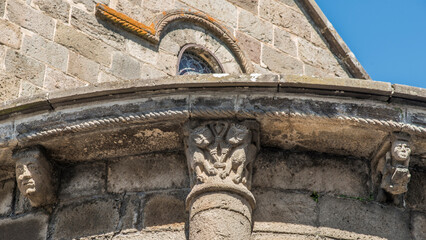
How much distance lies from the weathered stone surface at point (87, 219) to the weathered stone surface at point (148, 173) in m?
0.15

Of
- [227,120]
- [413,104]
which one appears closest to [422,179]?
[413,104]

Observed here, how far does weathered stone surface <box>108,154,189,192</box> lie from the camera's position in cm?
718

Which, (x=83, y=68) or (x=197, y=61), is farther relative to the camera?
(x=197, y=61)

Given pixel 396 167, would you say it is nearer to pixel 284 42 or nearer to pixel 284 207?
pixel 284 207

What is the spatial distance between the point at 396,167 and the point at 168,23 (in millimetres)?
3912

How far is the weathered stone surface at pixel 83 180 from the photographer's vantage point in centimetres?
733

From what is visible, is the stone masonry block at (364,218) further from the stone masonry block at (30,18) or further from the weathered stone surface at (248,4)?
the weathered stone surface at (248,4)

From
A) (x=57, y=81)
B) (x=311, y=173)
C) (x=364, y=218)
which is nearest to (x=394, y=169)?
(x=364, y=218)

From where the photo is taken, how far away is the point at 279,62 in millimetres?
10750

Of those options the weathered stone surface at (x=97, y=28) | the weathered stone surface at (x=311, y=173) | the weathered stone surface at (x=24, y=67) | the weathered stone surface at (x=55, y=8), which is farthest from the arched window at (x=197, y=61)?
the weathered stone surface at (x=311, y=173)

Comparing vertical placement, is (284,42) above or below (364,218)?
above

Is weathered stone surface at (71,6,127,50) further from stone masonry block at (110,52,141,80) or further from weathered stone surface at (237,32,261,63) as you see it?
weathered stone surface at (237,32,261,63)

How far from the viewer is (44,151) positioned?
7316 millimetres

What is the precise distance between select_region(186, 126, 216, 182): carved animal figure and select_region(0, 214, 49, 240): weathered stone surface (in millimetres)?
1224
